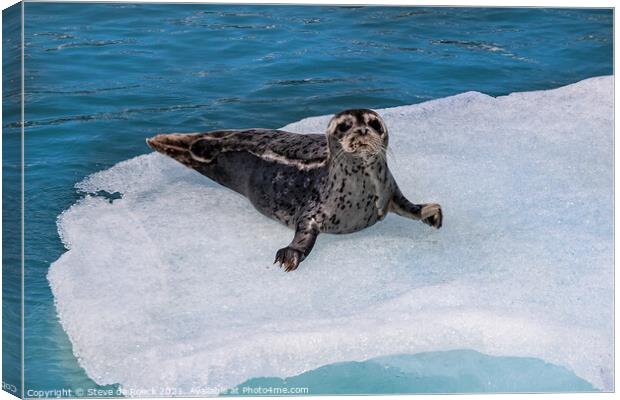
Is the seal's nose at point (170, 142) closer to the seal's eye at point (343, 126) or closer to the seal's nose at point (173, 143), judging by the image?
the seal's nose at point (173, 143)

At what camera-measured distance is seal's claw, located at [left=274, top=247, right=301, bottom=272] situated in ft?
24.3

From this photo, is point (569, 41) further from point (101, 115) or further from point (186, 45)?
point (101, 115)

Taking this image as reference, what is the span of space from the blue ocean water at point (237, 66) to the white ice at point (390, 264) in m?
0.15

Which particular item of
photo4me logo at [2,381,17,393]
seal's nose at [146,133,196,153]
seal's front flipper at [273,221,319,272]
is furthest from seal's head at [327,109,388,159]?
photo4me logo at [2,381,17,393]

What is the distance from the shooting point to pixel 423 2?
767 cm

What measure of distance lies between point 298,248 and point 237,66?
1.66m

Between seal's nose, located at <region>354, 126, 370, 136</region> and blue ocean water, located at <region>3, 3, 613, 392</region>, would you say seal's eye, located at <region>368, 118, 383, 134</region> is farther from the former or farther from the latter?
blue ocean water, located at <region>3, 3, 613, 392</region>

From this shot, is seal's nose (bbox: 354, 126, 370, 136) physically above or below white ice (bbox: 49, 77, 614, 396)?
above

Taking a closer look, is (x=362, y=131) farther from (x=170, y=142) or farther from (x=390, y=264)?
(x=170, y=142)

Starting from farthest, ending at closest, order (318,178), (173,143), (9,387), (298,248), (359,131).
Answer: (173,143) < (318,178) < (298,248) < (359,131) < (9,387)

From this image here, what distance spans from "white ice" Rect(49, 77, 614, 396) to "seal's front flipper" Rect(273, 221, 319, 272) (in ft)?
0.24

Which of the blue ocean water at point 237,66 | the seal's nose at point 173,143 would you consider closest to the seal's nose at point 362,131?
the blue ocean water at point 237,66

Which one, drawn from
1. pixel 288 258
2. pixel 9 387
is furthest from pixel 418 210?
pixel 9 387

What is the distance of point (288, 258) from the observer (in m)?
7.42
